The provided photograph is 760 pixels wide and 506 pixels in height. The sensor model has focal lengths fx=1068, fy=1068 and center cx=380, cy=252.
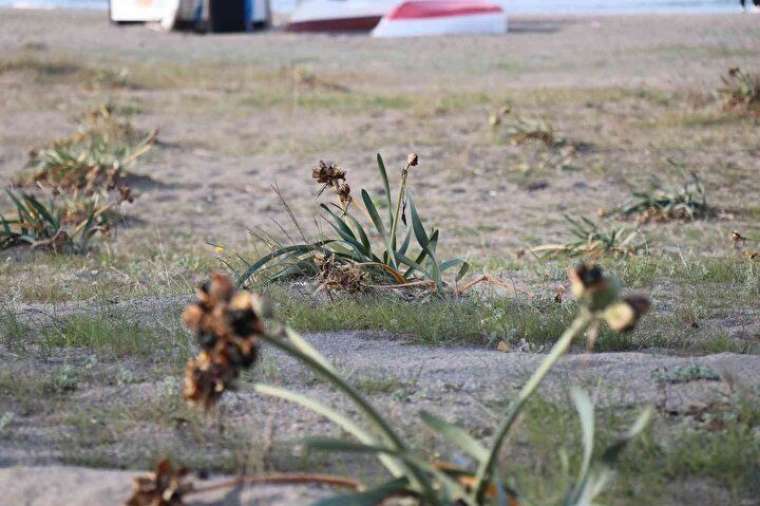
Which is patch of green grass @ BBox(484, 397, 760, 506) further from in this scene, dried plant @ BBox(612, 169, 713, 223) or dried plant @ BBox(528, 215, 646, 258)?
dried plant @ BBox(612, 169, 713, 223)

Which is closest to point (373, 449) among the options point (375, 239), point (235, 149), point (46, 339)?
point (46, 339)

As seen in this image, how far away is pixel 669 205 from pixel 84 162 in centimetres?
431

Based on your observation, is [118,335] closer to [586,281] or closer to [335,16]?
[586,281]

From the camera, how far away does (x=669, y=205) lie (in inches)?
277

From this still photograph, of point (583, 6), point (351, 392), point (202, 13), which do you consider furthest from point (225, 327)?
point (583, 6)

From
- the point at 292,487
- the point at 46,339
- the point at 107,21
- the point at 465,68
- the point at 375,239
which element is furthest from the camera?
the point at 107,21

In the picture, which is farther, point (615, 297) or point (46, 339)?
point (46, 339)

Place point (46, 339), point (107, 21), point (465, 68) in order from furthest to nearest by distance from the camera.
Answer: point (107, 21) → point (465, 68) → point (46, 339)

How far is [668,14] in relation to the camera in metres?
20.1

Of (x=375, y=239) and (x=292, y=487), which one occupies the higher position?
(x=292, y=487)

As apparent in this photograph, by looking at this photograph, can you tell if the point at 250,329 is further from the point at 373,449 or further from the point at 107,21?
the point at 107,21

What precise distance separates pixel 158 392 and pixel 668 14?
18.9 m

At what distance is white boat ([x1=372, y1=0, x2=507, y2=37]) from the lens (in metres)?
17.7

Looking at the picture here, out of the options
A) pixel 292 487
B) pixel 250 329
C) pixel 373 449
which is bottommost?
pixel 292 487
